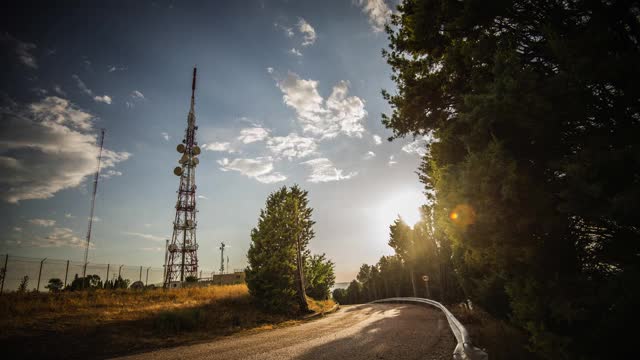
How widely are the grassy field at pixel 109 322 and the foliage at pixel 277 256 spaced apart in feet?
3.85

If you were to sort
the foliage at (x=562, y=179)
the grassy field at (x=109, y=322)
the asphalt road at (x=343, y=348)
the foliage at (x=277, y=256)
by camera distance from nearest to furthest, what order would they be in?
1. the foliage at (x=562, y=179)
2. the asphalt road at (x=343, y=348)
3. the grassy field at (x=109, y=322)
4. the foliage at (x=277, y=256)

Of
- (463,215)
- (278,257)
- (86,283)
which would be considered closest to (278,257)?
(278,257)

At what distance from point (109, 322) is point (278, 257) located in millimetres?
10240

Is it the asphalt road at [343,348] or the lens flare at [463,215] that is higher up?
the lens flare at [463,215]

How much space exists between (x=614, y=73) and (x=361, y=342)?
8.76m

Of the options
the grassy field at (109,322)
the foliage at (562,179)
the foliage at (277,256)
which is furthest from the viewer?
the foliage at (277,256)

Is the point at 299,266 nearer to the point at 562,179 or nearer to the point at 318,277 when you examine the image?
the point at 318,277

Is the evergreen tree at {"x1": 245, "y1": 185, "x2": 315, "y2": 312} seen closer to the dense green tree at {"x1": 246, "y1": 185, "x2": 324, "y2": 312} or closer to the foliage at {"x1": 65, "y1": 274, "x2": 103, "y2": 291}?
the dense green tree at {"x1": 246, "y1": 185, "x2": 324, "y2": 312}

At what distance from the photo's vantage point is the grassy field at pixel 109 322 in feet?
32.0

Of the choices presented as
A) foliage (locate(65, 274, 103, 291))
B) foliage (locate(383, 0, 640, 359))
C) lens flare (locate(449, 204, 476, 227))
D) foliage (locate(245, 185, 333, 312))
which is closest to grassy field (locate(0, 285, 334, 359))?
foliage (locate(245, 185, 333, 312))

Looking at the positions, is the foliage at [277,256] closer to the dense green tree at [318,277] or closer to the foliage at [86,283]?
the dense green tree at [318,277]

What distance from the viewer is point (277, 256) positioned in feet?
66.4

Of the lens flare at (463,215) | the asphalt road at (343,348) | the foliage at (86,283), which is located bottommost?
the asphalt road at (343,348)

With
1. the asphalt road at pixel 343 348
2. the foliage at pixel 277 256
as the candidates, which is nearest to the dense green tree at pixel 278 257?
the foliage at pixel 277 256
